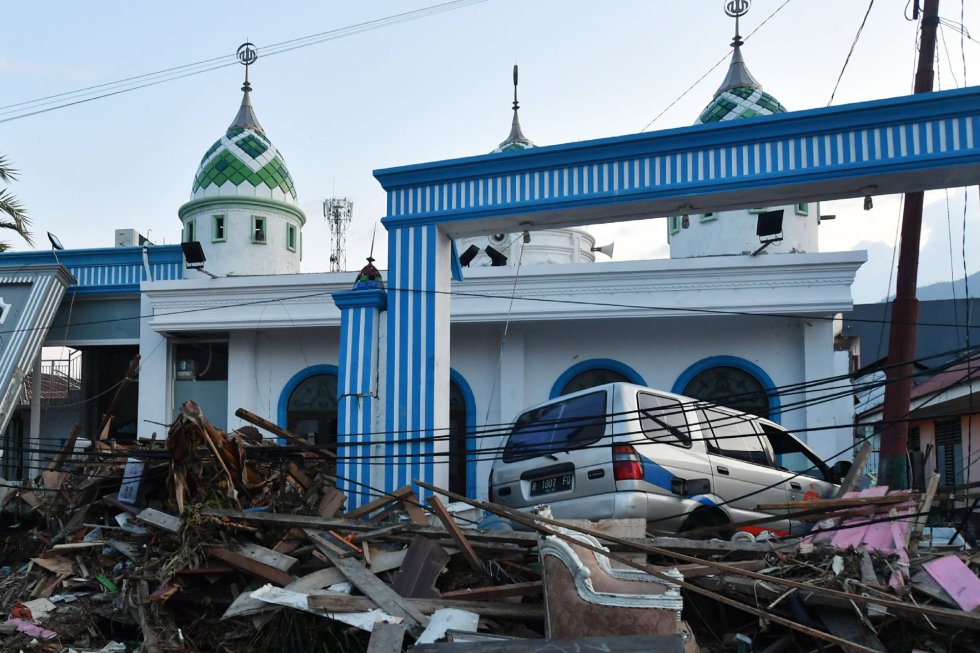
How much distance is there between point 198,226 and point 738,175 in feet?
40.9

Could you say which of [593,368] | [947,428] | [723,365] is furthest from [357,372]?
[947,428]

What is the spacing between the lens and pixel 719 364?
44.5 feet

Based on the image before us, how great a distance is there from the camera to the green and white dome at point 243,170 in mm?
18203

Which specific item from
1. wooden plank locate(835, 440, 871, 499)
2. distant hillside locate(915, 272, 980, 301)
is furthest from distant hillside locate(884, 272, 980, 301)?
wooden plank locate(835, 440, 871, 499)

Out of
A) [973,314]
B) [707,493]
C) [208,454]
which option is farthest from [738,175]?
[973,314]

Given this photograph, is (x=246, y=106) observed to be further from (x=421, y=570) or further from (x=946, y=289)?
(x=946, y=289)

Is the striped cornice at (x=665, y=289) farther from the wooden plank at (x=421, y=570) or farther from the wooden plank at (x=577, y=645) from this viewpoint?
the wooden plank at (x=577, y=645)

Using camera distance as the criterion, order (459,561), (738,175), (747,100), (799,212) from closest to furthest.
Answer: (459,561)
(738,175)
(799,212)
(747,100)

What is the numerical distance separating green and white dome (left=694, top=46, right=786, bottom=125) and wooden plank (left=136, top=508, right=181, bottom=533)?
13.4m

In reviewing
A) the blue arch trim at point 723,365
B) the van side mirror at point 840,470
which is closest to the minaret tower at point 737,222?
the blue arch trim at point 723,365

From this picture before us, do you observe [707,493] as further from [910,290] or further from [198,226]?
[198,226]

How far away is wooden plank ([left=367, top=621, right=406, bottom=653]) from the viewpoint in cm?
593

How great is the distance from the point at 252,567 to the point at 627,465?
3114 millimetres

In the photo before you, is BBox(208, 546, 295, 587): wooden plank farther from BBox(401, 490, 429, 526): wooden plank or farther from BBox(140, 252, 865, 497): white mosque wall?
BBox(140, 252, 865, 497): white mosque wall
